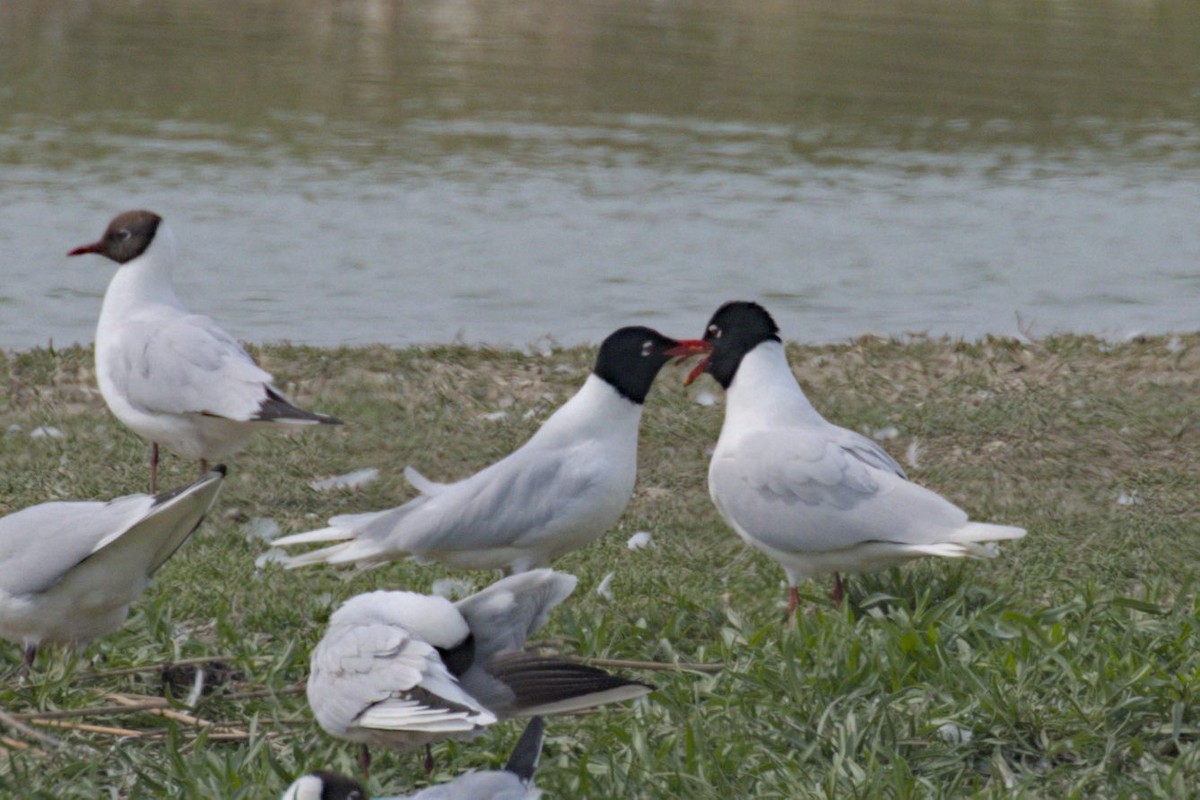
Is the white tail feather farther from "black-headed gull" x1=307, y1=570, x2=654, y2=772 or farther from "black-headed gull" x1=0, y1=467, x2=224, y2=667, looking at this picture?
"black-headed gull" x1=0, y1=467, x2=224, y2=667

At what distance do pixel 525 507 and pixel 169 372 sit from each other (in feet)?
5.68

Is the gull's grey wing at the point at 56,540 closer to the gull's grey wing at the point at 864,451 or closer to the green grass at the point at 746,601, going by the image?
the green grass at the point at 746,601

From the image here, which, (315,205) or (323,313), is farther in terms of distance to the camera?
(315,205)

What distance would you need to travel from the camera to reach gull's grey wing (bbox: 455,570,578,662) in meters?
3.82

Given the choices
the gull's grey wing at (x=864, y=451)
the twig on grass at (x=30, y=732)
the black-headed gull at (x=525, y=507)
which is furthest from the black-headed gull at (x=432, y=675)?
the gull's grey wing at (x=864, y=451)

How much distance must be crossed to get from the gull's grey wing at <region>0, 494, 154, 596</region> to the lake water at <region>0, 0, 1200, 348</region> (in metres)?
4.11

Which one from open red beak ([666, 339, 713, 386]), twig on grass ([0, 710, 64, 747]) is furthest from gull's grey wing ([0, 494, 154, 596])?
open red beak ([666, 339, 713, 386])

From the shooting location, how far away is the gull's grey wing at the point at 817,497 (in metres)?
4.72

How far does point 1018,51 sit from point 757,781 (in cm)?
1732

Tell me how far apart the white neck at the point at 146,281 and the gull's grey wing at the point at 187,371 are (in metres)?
0.19

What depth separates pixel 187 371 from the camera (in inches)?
236

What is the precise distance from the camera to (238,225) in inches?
427

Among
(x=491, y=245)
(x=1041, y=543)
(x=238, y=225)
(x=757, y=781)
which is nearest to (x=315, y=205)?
(x=238, y=225)

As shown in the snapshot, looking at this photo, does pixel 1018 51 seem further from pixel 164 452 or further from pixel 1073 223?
pixel 164 452
